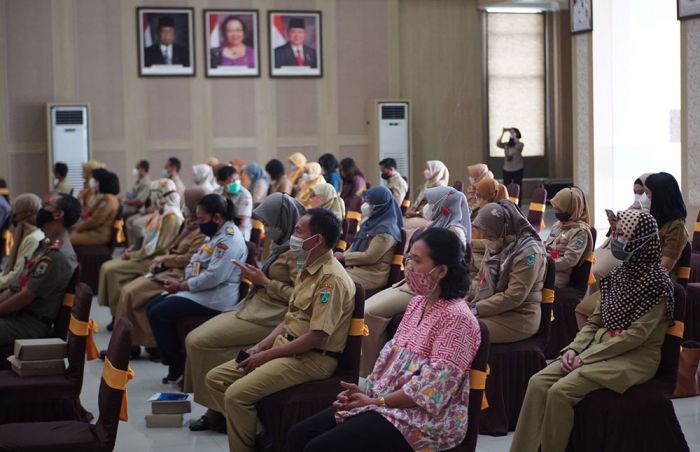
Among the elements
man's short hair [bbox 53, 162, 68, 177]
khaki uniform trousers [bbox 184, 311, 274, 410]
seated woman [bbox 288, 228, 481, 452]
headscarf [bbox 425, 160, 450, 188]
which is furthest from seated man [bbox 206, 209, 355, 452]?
man's short hair [bbox 53, 162, 68, 177]

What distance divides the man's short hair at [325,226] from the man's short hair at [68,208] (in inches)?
74.2

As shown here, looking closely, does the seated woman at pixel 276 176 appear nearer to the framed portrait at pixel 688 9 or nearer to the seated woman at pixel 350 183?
the seated woman at pixel 350 183

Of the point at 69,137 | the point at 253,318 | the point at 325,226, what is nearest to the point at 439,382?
the point at 325,226

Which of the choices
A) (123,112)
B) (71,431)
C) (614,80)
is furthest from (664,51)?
(71,431)

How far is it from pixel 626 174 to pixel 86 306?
855 centimetres

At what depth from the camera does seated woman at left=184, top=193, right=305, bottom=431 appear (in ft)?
18.6

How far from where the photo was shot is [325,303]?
14.9ft

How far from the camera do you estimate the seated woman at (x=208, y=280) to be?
6320 millimetres

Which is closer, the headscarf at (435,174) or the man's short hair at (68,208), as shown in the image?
the man's short hair at (68,208)

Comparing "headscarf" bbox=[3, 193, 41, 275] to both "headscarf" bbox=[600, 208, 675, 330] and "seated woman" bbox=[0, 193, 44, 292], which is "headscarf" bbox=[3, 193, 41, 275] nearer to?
"seated woman" bbox=[0, 193, 44, 292]

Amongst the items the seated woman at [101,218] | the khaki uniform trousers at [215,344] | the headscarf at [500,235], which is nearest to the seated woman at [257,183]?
the seated woman at [101,218]

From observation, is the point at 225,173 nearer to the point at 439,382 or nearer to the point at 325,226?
the point at 325,226

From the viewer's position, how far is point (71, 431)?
13.7ft

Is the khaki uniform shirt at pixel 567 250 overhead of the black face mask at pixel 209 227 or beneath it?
beneath
